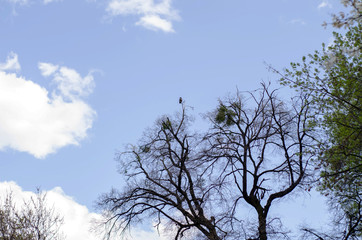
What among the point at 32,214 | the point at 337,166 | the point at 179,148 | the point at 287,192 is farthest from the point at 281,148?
the point at 32,214

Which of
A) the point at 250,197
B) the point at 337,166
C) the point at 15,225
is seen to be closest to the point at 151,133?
the point at 250,197

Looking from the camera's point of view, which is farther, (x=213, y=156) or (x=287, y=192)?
(x=213, y=156)

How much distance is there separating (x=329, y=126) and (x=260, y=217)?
4631 millimetres

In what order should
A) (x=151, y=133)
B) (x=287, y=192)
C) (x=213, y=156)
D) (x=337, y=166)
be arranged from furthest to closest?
(x=151, y=133), (x=213, y=156), (x=287, y=192), (x=337, y=166)

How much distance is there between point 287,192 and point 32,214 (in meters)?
11.6

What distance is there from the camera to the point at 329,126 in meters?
16.8

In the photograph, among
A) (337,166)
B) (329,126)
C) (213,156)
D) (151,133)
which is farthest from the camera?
(151,133)

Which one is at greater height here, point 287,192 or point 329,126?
point 329,126

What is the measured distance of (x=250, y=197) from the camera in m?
18.4

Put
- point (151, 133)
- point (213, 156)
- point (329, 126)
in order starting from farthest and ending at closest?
point (151, 133), point (213, 156), point (329, 126)

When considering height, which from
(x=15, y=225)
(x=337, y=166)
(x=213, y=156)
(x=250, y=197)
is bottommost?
(x=15, y=225)

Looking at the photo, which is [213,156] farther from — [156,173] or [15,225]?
[15,225]

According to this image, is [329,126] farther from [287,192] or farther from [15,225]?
[15,225]

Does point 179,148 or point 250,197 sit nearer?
point 250,197
